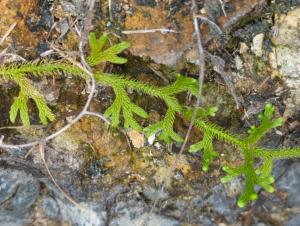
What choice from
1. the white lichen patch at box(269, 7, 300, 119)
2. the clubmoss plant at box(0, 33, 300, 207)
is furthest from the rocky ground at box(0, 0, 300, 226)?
the clubmoss plant at box(0, 33, 300, 207)

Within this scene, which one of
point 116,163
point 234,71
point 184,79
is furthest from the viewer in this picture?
point 116,163

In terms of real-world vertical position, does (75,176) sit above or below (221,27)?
below

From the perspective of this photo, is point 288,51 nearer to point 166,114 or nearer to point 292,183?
point 166,114

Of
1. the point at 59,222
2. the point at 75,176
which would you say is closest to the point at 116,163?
the point at 75,176

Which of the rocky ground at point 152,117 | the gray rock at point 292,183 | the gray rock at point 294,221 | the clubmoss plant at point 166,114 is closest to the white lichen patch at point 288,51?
the rocky ground at point 152,117

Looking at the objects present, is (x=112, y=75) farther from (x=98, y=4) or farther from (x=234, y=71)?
(x=234, y=71)

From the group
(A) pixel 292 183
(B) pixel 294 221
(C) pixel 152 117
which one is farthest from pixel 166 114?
(B) pixel 294 221
